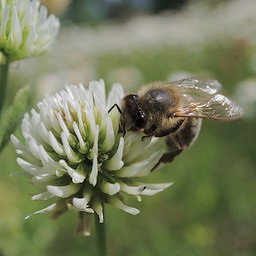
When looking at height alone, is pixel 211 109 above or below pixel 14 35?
below

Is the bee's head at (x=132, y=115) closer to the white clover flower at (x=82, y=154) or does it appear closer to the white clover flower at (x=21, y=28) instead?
the white clover flower at (x=82, y=154)

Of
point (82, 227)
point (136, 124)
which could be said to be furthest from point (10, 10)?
point (82, 227)

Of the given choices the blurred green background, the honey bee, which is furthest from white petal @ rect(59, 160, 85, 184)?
the blurred green background

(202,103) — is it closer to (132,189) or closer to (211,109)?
(211,109)

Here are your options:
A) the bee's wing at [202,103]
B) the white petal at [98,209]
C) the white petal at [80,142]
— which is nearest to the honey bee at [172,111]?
the bee's wing at [202,103]

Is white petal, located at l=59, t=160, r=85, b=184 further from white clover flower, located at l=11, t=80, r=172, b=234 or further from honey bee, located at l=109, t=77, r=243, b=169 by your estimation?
honey bee, located at l=109, t=77, r=243, b=169

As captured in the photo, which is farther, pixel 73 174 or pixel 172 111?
pixel 172 111

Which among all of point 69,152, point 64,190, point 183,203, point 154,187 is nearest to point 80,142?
point 69,152
